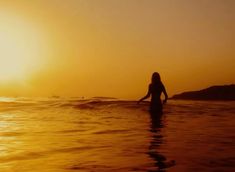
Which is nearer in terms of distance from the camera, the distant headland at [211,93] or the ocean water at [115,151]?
the ocean water at [115,151]

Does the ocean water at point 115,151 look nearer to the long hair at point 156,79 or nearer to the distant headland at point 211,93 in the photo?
the long hair at point 156,79

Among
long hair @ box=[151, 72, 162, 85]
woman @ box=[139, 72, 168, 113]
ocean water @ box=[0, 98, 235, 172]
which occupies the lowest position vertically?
ocean water @ box=[0, 98, 235, 172]

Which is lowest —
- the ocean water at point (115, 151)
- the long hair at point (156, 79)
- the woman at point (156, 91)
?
the ocean water at point (115, 151)

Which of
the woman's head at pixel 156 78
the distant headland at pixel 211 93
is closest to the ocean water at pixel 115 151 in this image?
the woman's head at pixel 156 78

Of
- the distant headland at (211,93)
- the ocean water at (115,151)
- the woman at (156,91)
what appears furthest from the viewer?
the distant headland at (211,93)

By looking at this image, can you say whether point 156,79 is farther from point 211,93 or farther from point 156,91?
point 211,93

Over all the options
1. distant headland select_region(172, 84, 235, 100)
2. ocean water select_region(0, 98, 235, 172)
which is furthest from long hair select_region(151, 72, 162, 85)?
distant headland select_region(172, 84, 235, 100)

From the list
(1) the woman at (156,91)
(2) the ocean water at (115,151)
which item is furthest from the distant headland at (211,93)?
(2) the ocean water at (115,151)

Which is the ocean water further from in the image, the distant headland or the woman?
the distant headland

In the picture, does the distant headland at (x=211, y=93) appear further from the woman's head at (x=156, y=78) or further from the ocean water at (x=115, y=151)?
the ocean water at (x=115, y=151)

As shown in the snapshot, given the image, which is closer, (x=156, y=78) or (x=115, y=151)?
(x=115, y=151)

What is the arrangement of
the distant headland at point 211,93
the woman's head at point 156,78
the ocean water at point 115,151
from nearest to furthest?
the ocean water at point 115,151 < the woman's head at point 156,78 < the distant headland at point 211,93

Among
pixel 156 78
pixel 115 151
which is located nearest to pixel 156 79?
pixel 156 78

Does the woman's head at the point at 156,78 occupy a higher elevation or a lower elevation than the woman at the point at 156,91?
higher
